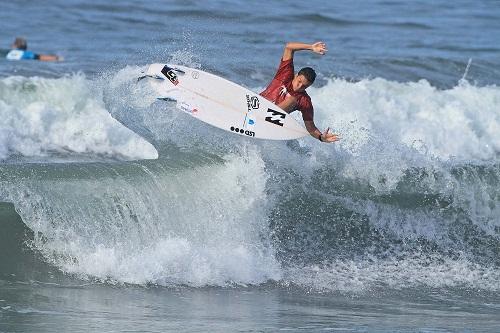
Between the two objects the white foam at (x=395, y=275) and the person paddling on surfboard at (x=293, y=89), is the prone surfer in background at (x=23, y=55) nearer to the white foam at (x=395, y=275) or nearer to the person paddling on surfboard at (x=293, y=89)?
the person paddling on surfboard at (x=293, y=89)

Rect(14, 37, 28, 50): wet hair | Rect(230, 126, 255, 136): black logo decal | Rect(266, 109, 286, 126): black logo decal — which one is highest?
Rect(266, 109, 286, 126): black logo decal

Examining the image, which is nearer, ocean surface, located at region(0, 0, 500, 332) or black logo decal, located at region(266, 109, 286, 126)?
ocean surface, located at region(0, 0, 500, 332)

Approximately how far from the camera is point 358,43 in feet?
77.9

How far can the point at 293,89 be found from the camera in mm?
11641

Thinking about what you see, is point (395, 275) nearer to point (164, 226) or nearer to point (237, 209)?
point (237, 209)

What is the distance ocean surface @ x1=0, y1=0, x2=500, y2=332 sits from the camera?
9805mm

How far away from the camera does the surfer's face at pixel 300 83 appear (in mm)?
11344

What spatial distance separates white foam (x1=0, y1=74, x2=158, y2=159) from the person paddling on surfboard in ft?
12.4

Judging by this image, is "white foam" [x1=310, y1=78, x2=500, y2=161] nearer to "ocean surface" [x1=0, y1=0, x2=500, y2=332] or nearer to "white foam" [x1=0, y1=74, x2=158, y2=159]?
"ocean surface" [x1=0, y1=0, x2=500, y2=332]

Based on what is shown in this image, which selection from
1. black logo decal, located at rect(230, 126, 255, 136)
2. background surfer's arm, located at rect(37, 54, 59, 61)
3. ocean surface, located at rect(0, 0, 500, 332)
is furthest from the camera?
background surfer's arm, located at rect(37, 54, 59, 61)

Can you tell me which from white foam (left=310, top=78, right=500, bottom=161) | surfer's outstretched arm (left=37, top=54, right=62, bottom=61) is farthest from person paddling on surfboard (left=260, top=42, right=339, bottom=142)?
surfer's outstretched arm (left=37, top=54, right=62, bottom=61)

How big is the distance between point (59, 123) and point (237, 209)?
16.1ft

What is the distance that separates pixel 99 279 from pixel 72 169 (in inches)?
82.7

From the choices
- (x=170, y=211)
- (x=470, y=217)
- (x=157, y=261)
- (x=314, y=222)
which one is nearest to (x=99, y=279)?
(x=157, y=261)
